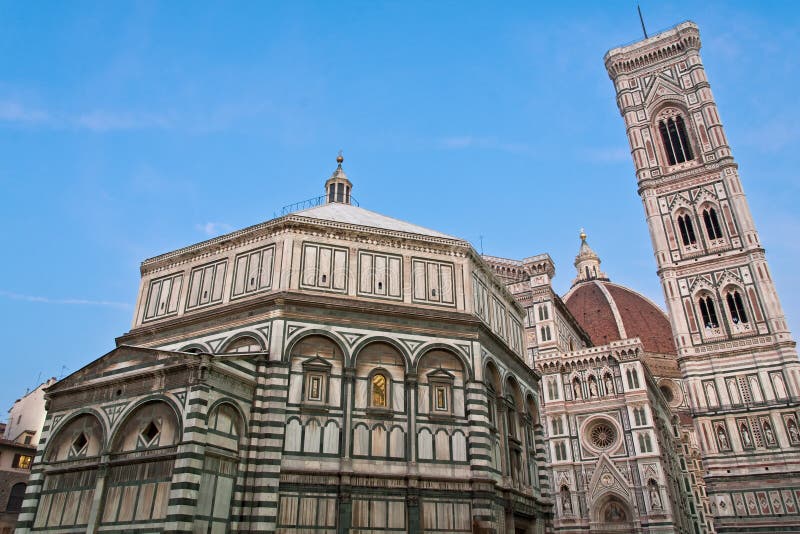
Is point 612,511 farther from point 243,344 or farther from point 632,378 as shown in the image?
point 243,344

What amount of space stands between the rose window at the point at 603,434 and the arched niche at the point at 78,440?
35908 mm

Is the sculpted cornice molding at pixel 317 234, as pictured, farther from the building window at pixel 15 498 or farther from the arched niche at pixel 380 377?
the building window at pixel 15 498

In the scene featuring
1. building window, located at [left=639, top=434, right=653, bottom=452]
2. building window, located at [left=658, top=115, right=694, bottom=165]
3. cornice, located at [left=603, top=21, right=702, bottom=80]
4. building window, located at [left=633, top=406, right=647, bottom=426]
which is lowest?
building window, located at [left=639, top=434, right=653, bottom=452]

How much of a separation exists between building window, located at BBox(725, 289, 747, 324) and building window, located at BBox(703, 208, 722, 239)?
211 inches

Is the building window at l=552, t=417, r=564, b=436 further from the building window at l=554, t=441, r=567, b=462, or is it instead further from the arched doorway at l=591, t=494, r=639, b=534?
the arched doorway at l=591, t=494, r=639, b=534

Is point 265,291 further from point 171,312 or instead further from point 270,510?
point 270,510

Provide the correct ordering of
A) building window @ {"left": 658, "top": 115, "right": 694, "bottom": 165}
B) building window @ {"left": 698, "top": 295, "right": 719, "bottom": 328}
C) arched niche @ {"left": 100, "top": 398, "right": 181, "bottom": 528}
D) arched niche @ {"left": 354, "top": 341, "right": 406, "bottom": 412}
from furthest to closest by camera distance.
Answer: building window @ {"left": 658, "top": 115, "right": 694, "bottom": 165}
building window @ {"left": 698, "top": 295, "right": 719, "bottom": 328}
arched niche @ {"left": 354, "top": 341, "right": 406, "bottom": 412}
arched niche @ {"left": 100, "top": 398, "right": 181, "bottom": 528}

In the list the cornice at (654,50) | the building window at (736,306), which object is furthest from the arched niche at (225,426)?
the cornice at (654,50)

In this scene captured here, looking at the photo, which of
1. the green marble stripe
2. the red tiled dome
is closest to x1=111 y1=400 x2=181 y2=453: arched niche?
the green marble stripe

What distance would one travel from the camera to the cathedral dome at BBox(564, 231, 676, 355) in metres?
89.9

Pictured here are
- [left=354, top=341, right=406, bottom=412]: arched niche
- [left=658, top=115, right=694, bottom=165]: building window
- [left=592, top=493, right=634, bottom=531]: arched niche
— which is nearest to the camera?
[left=354, top=341, right=406, bottom=412]: arched niche

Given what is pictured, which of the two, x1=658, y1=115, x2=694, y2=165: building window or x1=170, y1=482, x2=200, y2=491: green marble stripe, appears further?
x1=658, y1=115, x2=694, y2=165: building window

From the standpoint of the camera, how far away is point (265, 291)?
68.7 feet

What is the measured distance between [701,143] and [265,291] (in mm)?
47470
